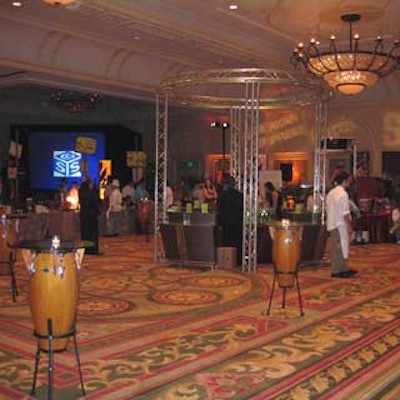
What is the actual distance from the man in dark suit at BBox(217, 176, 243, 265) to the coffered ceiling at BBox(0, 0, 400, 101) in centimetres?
305

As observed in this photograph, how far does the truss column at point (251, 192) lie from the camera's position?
30.2ft

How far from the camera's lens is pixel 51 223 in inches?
485

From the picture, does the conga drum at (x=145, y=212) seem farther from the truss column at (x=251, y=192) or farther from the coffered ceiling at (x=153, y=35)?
the truss column at (x=251, y=192)

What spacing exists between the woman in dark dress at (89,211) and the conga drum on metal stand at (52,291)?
23.0ft

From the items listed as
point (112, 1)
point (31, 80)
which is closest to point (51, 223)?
A: point (31, 80)

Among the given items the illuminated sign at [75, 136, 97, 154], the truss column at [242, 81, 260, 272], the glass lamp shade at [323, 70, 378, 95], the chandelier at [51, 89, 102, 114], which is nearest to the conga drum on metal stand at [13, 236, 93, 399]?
the truss column at [242, 81, 260, 272]

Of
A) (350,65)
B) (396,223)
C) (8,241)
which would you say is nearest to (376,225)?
(396,223)

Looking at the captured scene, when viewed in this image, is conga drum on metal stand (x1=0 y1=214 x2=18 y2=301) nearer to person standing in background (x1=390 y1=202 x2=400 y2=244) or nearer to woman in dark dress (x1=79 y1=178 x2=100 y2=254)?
woman in dark dress (x1=79 y1=178 x2=100 y2=254)

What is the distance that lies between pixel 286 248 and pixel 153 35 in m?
6.42

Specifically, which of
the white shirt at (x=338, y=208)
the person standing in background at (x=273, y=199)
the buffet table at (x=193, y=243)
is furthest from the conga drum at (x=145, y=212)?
the white shirt at (x=338, y=208)

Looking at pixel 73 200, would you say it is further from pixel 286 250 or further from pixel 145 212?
pixel 286 250

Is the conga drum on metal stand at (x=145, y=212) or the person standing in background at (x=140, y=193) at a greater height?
the person standing in background at (x=140, y=193)

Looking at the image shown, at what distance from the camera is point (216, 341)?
5.40m

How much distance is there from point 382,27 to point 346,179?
420 centimetres
